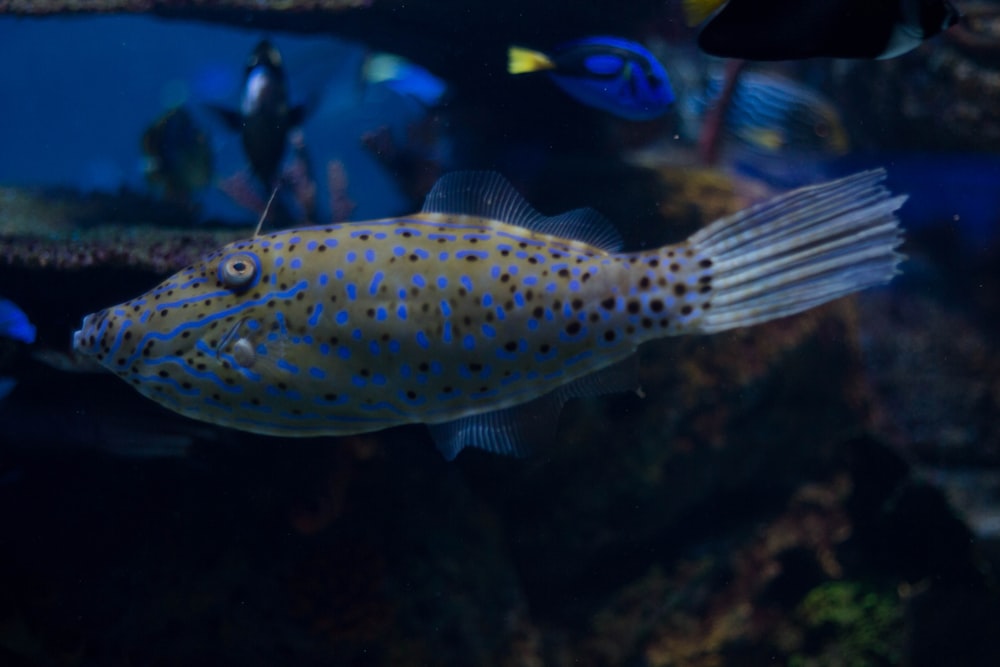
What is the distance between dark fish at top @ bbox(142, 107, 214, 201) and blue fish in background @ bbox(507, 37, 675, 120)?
3376 millimetres

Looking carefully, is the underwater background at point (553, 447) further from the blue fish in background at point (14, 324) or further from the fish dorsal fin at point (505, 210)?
the fish dorsal fin at point (505, 210)

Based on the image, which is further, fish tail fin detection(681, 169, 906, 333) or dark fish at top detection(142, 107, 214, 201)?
dark fish at top detection(142, 107, 214, 201)

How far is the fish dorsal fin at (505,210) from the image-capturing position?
2.45 m

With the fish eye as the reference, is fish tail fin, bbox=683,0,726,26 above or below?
Result: above

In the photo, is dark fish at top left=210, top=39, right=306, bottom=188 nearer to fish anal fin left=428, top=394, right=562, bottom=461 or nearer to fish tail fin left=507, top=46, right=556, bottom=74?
fish tail fin left=507, top=46, right=556, bottom=74

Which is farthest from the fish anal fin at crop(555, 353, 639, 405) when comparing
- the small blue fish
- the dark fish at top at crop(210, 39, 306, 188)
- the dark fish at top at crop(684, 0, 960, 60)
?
the small blue fish

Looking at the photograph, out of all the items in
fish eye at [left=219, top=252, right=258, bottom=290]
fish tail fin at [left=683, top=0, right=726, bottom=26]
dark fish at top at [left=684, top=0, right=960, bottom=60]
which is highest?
fish tail fin at [left=683, top=0, right=726, bottom=26]

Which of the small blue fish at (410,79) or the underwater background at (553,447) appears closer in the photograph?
the underwater background at (553,447)

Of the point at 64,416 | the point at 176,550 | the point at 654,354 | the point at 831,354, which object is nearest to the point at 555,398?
the point at 654,354

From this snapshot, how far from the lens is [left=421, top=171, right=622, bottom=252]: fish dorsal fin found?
245cm

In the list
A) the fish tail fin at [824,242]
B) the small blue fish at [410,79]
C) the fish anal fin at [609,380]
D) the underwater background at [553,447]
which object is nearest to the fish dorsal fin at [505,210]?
the fish anal fin at [609,380]

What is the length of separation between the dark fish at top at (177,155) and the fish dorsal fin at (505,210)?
431 cm

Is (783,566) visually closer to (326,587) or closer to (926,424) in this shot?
(926,424)

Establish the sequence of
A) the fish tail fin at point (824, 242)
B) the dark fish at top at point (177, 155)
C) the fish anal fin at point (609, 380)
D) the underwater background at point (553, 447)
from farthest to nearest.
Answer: the dark fish at top at point (177, 155), the underwater background at point (553, 447), the fish anal fin at point (609, 380), the fish tail fin at point (824, 242)
